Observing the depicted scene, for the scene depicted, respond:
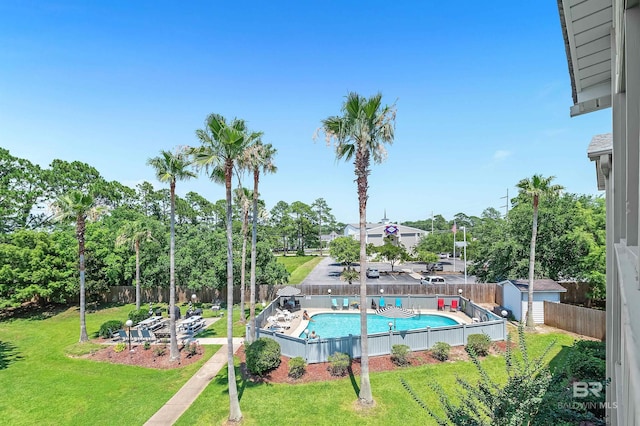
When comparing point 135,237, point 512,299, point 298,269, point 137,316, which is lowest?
point 298,269

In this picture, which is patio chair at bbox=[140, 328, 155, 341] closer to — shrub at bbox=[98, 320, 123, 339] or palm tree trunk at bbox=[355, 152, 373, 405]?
shrub at bbox=[98, 320, 123, 339]

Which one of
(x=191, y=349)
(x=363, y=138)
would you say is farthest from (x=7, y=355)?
(x=363, y=138)

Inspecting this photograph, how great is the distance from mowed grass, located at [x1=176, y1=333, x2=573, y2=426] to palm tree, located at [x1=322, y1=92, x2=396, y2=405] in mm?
754

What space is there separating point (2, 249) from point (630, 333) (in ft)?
96.7

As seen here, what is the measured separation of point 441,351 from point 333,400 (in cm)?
542

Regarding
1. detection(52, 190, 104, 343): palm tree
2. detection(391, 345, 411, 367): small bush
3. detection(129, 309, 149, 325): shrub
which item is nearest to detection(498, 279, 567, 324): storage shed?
detection(391, 345, 411, 367): small bush

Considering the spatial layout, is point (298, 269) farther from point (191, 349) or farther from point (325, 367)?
point (325, 367)

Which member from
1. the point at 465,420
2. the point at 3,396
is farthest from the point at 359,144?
the point at 3,396

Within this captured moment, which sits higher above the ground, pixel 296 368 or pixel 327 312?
pixel 296 368

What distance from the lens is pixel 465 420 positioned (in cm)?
512

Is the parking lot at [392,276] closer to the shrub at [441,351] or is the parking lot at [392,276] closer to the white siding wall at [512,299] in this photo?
the white siding wall at [512,299]

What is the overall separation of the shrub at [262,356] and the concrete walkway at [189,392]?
1.67m

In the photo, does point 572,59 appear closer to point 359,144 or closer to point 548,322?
point 359,144

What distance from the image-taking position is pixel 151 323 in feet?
60.6
